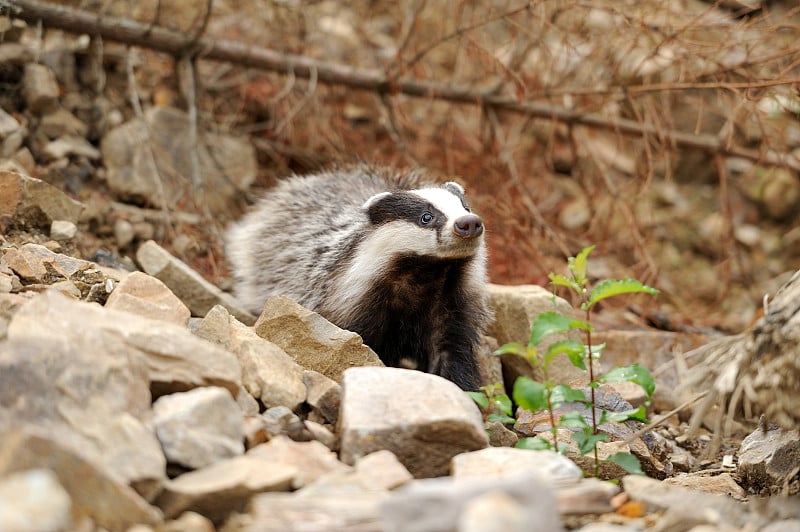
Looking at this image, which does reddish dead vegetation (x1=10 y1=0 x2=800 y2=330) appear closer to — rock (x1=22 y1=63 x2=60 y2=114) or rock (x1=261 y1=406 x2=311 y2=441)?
rock (x1=22 y1=63 x2=60 y2=114)

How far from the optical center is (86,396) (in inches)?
110

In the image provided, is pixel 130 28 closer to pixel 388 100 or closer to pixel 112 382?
pixel 388 100

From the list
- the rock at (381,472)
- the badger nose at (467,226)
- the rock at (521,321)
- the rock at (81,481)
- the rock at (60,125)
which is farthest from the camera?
the rock at (60,125)

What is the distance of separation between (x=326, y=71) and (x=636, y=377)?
15.7ft

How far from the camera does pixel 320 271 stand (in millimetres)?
5383

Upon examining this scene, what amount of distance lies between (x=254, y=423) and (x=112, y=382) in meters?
0.55

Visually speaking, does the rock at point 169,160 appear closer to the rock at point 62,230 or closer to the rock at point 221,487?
the rock at point 62,230

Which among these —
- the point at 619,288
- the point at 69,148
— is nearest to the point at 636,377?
the point at 619,288

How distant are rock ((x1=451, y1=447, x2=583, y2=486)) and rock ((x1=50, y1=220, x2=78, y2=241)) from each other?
3.32m

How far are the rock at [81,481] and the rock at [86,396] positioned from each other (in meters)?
0.05

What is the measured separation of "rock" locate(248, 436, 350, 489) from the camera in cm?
291

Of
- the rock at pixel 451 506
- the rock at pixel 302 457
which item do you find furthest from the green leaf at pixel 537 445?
the rock at pixel 451 506

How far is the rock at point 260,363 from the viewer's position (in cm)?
357

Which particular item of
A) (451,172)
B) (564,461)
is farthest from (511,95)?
(564,461)
